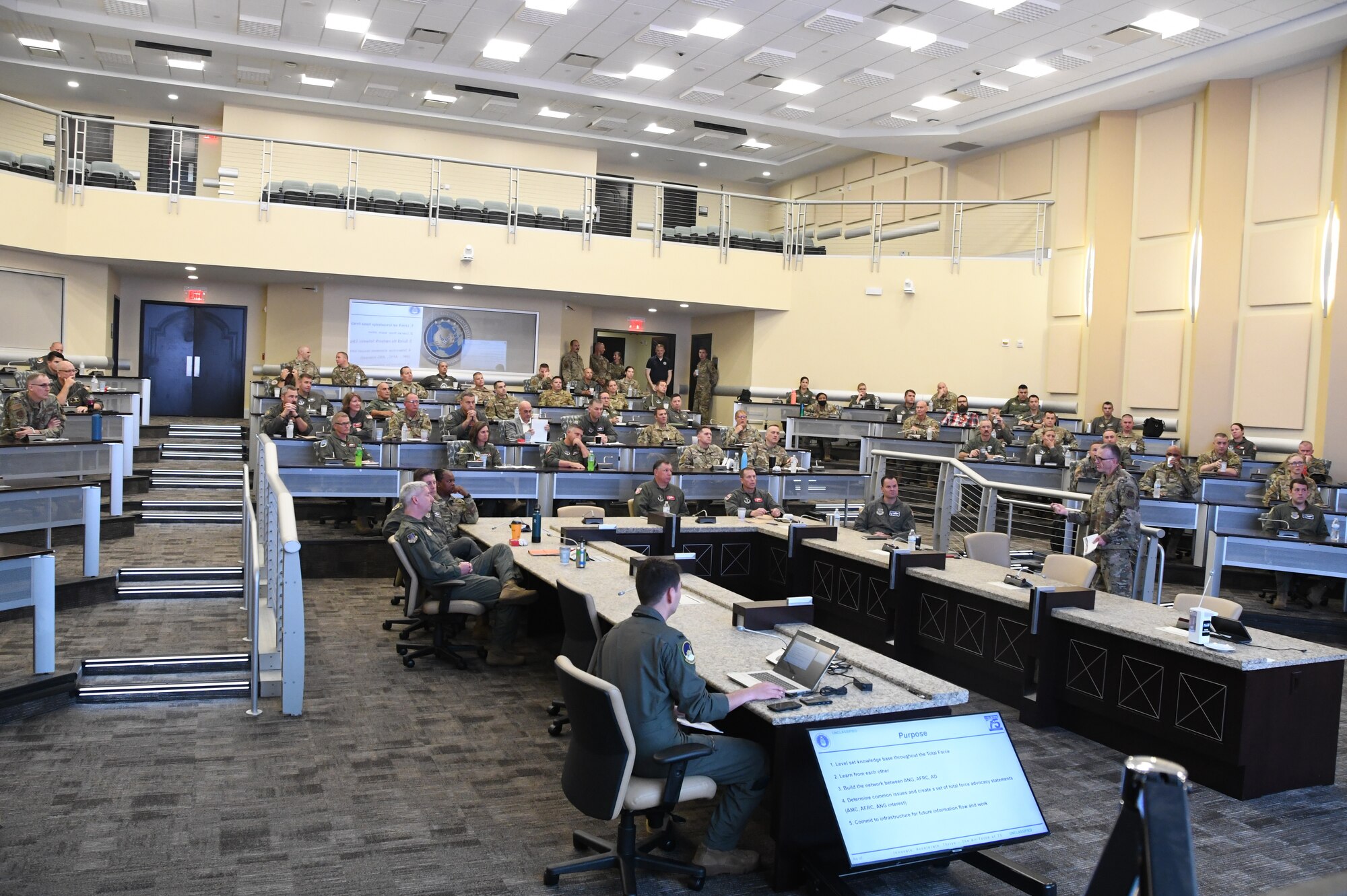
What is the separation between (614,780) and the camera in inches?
135

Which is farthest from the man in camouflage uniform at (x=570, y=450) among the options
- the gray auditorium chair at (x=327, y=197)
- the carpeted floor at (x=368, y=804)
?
the gray auditorium chair at (x=327, y=197)

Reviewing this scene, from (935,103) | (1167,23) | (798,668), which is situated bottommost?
(798,668)

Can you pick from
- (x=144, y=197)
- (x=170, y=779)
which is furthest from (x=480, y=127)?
(x=170, y=779)

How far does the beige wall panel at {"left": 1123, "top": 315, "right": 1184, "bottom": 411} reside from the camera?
15.2m

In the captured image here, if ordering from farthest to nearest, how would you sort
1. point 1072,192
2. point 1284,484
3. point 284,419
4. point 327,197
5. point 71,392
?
point 1072,192 < point 327,197 < point 71,392 < point 1284,484 < point 284,419

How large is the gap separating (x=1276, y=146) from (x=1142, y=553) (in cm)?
904

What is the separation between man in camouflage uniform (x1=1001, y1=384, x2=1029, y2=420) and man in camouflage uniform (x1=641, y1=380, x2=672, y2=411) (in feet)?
19.3

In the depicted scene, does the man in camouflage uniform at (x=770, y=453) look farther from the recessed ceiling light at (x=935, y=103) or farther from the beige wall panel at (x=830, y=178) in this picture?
the beige wall panel at (x=830, y=178)

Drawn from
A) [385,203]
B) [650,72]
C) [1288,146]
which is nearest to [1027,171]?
[1288,146]

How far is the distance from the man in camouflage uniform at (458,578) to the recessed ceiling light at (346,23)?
10.5 metres

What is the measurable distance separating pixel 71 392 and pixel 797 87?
474 inches

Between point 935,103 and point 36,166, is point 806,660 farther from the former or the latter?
point 935,103

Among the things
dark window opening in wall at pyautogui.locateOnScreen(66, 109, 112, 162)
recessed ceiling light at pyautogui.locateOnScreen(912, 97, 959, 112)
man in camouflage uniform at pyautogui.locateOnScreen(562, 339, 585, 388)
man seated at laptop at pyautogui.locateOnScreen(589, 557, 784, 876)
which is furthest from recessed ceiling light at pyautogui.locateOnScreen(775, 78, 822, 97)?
man seated at laptop at pyautogui.locateOnScreen(589, 557, 784, 876)

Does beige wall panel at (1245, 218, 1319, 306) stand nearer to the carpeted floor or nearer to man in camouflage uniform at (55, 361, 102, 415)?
the carpeted floor
